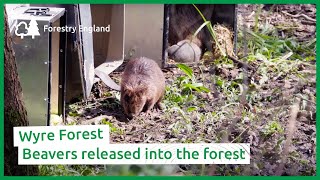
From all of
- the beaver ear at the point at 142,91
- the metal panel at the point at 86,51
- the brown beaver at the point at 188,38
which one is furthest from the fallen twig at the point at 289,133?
the metal panel at the point at 86,51

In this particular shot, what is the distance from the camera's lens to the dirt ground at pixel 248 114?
7.62m

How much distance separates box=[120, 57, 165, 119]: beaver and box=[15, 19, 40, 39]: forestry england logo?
3.41ft

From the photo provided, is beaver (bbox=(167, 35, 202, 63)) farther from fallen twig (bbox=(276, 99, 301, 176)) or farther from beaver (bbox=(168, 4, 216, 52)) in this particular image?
fallen twig (bbox=(276, 99, 301, 176))

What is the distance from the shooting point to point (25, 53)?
7520 millimetres

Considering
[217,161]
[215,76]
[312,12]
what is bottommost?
[217,161]

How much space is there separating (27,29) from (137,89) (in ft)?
4.58

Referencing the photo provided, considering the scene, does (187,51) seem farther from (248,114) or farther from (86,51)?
(86,51)

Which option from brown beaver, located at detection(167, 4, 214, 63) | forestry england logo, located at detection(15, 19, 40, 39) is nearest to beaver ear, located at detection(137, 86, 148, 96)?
brown beaver, located at detection(167, 4, 214, 63)

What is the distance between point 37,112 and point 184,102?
145 cm

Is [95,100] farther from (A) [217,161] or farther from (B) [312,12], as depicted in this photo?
(B) [312,12]

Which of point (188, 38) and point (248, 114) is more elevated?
point (188, 38)

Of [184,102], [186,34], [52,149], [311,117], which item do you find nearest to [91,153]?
[52,149]

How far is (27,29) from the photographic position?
751 centimetres

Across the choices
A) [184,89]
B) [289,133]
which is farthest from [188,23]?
[289,133]
